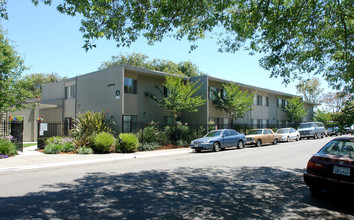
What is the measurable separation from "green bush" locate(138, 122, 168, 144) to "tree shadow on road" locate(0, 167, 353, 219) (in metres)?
10.3

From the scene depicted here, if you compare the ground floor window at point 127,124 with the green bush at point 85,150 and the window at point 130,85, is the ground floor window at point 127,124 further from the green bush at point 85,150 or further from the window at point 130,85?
the green bush at point 85,150

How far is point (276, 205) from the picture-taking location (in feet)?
18.6

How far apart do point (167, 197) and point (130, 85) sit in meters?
16.6

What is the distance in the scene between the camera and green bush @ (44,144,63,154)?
625 inches

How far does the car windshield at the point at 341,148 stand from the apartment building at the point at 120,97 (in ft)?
46.3

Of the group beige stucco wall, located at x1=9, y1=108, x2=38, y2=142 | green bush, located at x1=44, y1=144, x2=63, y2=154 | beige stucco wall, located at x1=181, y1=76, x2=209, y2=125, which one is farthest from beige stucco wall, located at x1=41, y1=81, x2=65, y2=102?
beige stucco wall, located at x1=181, y1=76, x2=209, y2=125

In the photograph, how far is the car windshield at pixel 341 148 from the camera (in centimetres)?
587

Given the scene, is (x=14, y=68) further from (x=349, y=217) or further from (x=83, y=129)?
(x=349, y=217)

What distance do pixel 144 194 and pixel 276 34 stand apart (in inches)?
286

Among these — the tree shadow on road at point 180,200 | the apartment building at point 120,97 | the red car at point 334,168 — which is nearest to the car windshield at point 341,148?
the red car at point 334,168

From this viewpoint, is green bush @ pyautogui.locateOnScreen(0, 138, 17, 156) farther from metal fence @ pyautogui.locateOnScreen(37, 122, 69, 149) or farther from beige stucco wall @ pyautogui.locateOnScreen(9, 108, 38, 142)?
beige stucco wall @ pyautogui.locateOnScreen(9, 108, 38, 142)

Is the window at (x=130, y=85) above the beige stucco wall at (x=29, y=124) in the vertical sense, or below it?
above

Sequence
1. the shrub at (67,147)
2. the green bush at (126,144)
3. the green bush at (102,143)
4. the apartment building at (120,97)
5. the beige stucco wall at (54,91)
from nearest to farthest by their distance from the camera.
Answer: the green bush at (102,143)
the shrub at (67,147)
the green bush at (126,144)
the apartment building at (120,97)
the beige stucco wall at (54,91)

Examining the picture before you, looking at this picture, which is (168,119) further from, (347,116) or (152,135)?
(347,116)
